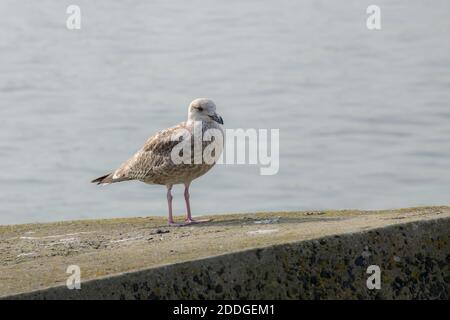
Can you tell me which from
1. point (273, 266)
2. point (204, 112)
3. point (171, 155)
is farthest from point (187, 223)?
point (273, 266)

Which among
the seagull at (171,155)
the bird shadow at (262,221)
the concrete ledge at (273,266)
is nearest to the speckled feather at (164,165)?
the seagull at (171,155)

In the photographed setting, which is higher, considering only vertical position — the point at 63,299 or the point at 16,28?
the point at 16,28

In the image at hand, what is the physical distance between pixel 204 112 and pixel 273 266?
3.81 m

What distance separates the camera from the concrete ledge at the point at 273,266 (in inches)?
246

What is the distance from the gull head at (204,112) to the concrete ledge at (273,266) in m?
2.73

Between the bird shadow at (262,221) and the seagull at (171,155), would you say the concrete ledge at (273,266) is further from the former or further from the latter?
the seagull at (171,155)

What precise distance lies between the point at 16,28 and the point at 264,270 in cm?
2482

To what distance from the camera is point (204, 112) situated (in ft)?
33.2

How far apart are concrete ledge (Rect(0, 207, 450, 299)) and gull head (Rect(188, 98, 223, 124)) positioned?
273cm

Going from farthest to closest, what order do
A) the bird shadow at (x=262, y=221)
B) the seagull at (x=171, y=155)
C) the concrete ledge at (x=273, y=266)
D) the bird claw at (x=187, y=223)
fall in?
the seagull at (x=171, y=155)
the bird claw at (x=187, y=223)
the bird shadow at (x=262, y=221)
the concrete ledge at (x=273, y=266)

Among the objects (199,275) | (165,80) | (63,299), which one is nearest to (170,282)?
(199,275)
